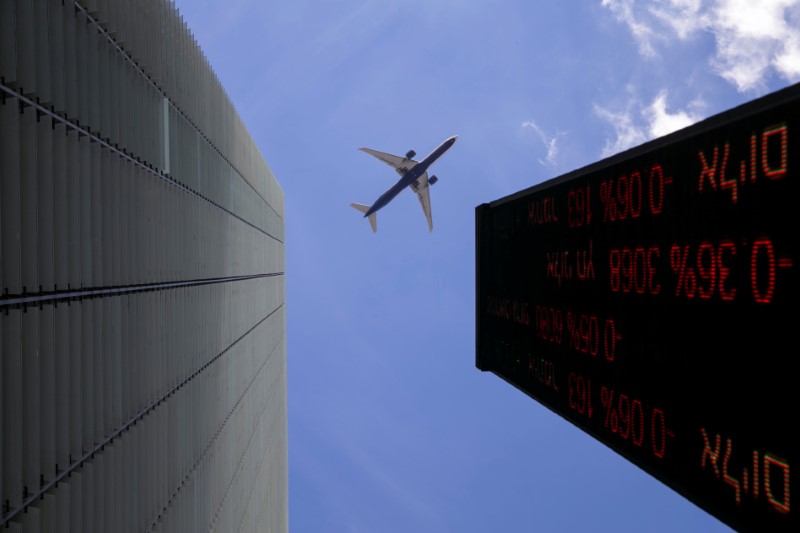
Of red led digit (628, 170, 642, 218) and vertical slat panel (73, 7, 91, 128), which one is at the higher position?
vertical slat panel (73, 7, 91, 128)

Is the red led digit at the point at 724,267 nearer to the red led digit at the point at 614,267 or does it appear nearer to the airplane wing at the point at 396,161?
the red led digit at the point at 614,267

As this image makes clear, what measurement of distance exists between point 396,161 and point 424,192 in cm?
568

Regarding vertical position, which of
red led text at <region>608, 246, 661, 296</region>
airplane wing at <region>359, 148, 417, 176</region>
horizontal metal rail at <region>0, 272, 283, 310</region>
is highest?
airplane wing at <region>359, 148, 417, 176</region>

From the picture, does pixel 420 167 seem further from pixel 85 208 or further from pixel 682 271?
pixel 682 271

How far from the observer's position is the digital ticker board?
7.00 meters

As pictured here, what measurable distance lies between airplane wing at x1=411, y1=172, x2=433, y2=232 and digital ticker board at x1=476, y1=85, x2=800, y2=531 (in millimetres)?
56514

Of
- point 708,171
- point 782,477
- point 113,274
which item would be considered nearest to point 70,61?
point 113,274

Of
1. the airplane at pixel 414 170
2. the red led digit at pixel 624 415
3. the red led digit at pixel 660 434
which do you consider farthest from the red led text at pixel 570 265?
the airplane at pixel 414 170

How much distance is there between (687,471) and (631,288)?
2850 mm

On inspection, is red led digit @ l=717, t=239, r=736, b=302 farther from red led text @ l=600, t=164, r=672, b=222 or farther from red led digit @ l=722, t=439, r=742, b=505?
red led digit @ l=722, t=439, r=742, b=505

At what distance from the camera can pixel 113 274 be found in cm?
1761

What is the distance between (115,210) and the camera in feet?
58.1

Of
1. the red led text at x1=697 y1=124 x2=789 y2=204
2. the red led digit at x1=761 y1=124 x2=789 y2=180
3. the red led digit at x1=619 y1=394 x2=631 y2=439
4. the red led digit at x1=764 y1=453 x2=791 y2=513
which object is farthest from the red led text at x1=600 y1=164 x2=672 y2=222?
the red led digit at x1=764 y1=453 x2=791 y2=513

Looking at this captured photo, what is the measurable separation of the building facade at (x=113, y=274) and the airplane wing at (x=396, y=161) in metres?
30.2
